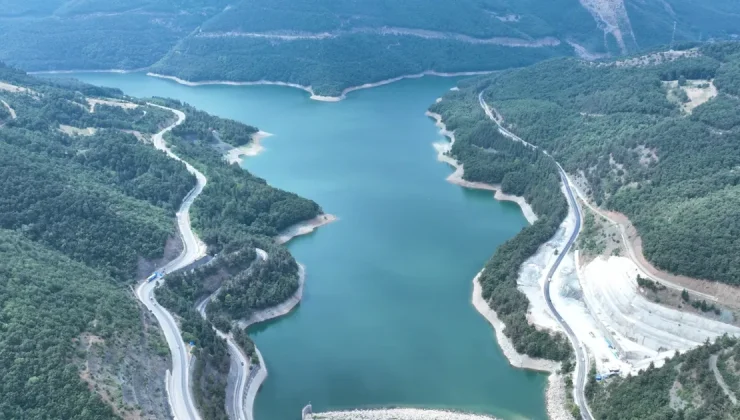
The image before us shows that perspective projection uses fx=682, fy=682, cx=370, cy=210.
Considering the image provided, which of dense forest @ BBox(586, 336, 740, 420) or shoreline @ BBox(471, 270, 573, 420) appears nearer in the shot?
dense forest @ BBox(586, 336, 740, 420)

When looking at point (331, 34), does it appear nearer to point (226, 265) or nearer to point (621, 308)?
point (226, 265)

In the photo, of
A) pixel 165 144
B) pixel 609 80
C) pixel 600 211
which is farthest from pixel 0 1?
pixel 600 211

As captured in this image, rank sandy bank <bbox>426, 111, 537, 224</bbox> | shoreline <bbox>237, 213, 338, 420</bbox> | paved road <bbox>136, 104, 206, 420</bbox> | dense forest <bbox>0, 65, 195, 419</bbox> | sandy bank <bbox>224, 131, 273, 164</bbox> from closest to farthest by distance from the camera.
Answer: dense forest <bbox>0, 65, 195, 419</bbox>, paved road <bbox>136, 104, 206, 420</bbox>, shoreline <bbox>237, 213, 338, 420</bbox>, sandy bank <bbox>426, 111, 537, 224</bbox>, sandy bank <bbox>224, 131, 273, 164</bbox>

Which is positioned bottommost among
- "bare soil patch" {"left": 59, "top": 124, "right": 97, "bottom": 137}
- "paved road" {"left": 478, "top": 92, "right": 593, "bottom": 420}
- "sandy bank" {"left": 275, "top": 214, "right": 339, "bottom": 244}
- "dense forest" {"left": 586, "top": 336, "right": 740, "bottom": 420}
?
"sandy bank" {"left": 275, "top": 214, "right": 339, "bottom": 244}

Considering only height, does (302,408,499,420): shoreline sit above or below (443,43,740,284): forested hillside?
below

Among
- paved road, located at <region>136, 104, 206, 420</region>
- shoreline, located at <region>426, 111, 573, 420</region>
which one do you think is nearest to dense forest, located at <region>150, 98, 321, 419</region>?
paved road, located at <region>136, 104, 206, 420</region>

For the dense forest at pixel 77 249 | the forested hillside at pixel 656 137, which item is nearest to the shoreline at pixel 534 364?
the forested hillside at pixel 656 137

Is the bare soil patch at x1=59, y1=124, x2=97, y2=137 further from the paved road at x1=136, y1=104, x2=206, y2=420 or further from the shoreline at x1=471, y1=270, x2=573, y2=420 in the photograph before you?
the shoreline at x1=471, y1=270, x2=573, y2=420
